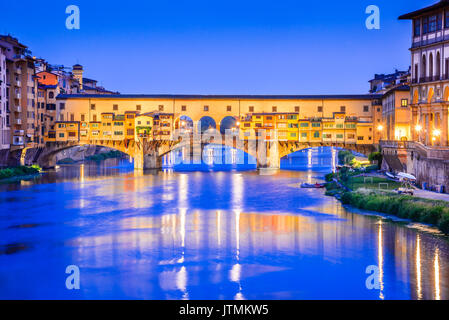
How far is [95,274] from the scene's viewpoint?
584 inches

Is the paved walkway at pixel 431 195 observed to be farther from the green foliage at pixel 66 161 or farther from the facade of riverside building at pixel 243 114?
the green foliage at pixel 66 161

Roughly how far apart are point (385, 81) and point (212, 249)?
159 ft

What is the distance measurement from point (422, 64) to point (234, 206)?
15271 millimetres

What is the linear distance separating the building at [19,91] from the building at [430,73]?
92.5ft

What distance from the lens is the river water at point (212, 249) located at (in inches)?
537

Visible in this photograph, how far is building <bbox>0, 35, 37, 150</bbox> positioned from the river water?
11162 mm

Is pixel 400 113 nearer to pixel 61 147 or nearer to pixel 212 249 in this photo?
pixel 212 249

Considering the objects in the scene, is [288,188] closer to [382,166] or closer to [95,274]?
[382,166]

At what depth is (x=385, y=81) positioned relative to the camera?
60531 mm

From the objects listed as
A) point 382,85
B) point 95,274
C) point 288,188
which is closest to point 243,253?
point 95,274

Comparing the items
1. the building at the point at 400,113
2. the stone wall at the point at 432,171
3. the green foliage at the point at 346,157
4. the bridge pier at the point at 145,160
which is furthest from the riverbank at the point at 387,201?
the bridge pier at the point at 145,160

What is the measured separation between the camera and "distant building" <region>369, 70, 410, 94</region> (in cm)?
5323
